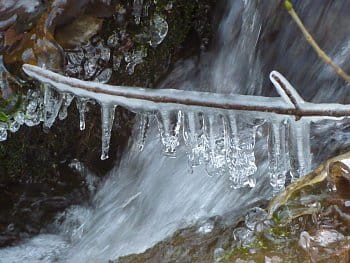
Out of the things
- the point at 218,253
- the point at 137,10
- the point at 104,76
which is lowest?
the point at 218,253

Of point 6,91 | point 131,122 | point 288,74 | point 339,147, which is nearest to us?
point 339,147

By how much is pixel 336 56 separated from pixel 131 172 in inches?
44.4

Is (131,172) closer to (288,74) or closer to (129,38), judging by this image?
(129,38)

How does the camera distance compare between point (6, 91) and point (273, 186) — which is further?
point (6, 91)

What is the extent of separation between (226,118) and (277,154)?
24 centimetres

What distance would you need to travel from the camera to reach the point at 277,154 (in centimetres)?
197

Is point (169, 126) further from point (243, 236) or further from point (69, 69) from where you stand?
point (69, 69)

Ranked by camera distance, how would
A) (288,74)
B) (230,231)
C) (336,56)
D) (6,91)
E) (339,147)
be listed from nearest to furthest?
(230,231) → (339,147) → (6,91) → (336,56) → (288,74)

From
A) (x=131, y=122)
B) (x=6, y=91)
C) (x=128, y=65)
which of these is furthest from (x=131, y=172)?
(x=6, y=91)

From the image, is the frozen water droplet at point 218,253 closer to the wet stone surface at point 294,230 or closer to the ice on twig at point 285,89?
the wet stone surface at point 294,230

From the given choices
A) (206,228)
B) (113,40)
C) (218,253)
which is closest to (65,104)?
(113,40)

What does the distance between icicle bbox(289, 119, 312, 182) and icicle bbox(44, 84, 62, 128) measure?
3.18 feet

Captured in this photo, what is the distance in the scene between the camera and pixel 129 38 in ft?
8.53

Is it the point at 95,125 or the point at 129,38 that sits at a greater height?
the point at 129,38
